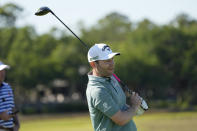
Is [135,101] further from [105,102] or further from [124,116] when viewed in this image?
[105,102]

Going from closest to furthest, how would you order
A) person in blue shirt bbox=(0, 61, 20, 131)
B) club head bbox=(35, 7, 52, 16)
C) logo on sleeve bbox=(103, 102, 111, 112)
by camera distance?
logo on sleeve bbox=(103, 102, 111, 112), club head bbox=(35, 7, 52, 16), person in blue shirt bbox=(0, 61, 20, 131)

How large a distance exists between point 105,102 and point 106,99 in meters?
0.03

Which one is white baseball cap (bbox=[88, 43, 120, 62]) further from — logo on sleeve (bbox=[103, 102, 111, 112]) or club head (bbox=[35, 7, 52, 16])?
club head (bbox=[35, 7, 52, 16])

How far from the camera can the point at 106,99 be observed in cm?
404

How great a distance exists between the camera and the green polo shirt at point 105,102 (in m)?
4.04

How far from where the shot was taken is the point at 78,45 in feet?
155

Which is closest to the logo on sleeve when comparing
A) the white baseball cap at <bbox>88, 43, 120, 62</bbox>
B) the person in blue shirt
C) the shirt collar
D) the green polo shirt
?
the green polo shirt

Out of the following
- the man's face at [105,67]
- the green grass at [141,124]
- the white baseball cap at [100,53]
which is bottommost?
the green grass at [141,124]

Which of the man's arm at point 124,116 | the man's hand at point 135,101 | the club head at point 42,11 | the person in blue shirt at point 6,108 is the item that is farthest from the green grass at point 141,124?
the man's arm at point 124,116

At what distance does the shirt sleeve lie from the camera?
401 centimetres

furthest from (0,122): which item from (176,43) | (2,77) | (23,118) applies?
(176,43)

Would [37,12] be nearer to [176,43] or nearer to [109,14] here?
[176,43]

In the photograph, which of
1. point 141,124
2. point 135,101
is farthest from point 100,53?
point 141,124

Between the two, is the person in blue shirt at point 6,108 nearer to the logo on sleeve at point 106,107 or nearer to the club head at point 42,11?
the club head at point 42,11
